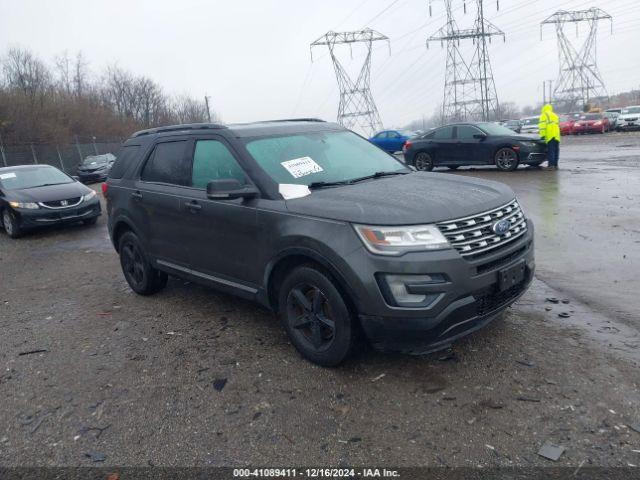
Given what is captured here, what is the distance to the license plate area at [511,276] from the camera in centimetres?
343

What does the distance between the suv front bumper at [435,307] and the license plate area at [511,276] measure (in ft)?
0.13

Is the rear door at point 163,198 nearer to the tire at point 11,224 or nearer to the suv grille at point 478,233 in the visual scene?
the suv grille at point 478,233

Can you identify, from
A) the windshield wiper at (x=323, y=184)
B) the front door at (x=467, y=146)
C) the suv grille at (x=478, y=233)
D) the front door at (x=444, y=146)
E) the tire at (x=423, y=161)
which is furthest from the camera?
the tire at (x=423, y=161)

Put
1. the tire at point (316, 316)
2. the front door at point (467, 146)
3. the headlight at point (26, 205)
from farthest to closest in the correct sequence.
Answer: the front door at point (467, 146) < the headlight at point (26, 205) < the tire at point (316, 316)

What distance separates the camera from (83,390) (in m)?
3.69

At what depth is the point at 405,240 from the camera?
321 centimetres

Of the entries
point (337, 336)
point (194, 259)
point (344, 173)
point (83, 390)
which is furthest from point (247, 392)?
point (344, 173)

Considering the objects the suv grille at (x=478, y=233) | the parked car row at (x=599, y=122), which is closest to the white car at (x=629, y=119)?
the parked car row at (x=599, y=122)

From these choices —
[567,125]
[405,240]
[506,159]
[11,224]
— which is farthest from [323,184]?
[567,125]

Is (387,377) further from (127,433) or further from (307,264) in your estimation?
(127,433)

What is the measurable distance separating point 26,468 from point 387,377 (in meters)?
2.29

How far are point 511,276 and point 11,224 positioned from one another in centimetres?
1058

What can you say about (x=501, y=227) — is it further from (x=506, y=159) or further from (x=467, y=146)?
(x=467, y=146)

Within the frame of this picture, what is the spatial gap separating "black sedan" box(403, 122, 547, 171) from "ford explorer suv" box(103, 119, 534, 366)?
36.7 feet
